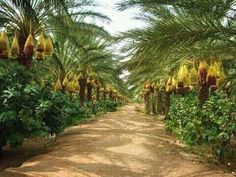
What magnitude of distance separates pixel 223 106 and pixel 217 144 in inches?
29.4

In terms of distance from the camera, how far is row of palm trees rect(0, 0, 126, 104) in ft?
35.5

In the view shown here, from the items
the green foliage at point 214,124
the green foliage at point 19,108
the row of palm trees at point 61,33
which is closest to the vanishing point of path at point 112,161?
the green foliage at point 214,124

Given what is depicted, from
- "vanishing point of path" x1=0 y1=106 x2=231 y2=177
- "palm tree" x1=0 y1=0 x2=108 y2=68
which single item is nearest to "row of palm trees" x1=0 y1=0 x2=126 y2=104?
"palm tree" x1=0 y1=0 x2=108 y2=68

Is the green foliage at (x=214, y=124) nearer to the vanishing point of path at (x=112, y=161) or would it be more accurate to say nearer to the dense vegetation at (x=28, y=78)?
the vanishing point of path at (x=112, y=161)

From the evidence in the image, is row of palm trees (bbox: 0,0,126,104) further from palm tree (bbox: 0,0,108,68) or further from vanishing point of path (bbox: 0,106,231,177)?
vanishing point of path (bbox: 0,106,231,177)

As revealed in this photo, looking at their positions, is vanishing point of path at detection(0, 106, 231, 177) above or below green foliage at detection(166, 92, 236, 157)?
below

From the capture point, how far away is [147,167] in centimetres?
772

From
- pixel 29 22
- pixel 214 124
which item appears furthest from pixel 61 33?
pixel 214 124

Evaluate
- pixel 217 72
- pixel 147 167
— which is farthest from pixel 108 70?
pixel 147 167

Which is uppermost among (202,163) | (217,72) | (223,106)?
(217,72)

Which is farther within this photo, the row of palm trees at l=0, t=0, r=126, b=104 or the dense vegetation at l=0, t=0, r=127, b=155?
the row of palm trees at l=0, t=0, r=126, b=104

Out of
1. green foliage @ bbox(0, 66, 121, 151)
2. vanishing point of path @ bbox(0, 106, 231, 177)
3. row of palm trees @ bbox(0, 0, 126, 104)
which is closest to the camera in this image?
vanishing point of path @ bbox(0, 106, 231, 177)

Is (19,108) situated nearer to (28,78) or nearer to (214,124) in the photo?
(28,78)

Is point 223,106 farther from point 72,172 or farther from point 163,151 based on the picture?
point 72,172
